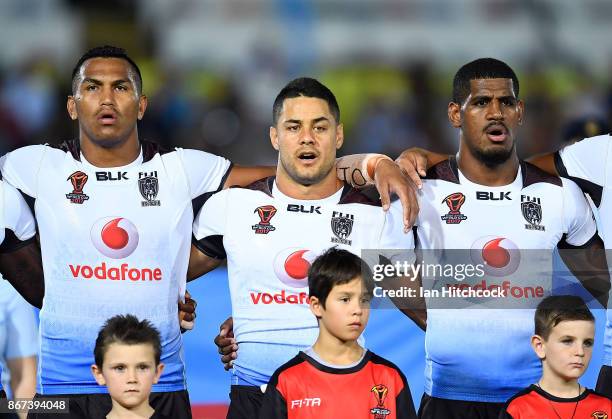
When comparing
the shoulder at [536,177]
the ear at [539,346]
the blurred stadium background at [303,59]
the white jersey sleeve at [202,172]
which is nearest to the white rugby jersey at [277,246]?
the white jersey sleeve at [202,172]

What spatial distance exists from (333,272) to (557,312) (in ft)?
3.49

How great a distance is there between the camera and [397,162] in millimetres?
5738

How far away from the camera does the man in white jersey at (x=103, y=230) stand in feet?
18.0

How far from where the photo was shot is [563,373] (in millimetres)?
5078

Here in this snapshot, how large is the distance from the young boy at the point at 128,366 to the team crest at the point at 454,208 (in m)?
1.57

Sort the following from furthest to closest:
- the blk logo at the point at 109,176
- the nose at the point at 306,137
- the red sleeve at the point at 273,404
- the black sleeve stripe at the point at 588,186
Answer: the black sleeve stripe at the point at 588,186 → the blk logo at the point at 109,176 → the nose at the point at 306,137 → the red sleeve at the point at 273,404

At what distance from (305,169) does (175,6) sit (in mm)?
8342

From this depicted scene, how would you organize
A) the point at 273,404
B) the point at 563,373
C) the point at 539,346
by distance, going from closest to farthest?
1. the point at 273,404
2. the point at 563,373
3. the point at 539,346

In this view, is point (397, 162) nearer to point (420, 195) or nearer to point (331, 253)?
point (420, 195)

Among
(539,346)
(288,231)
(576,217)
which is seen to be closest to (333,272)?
(288,231)

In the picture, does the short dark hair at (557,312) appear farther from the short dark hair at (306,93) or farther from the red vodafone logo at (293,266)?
the short dark hair at (306,93)

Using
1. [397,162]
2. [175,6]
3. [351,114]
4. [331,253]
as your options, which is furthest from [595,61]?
[331,253]

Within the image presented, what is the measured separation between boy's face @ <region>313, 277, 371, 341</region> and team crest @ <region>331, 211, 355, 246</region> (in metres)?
0.52

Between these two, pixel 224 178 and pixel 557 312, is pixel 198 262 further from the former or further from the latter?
pixel 557 312
